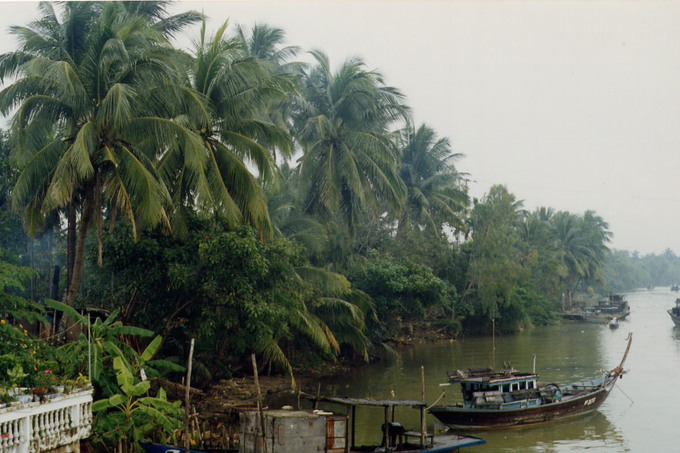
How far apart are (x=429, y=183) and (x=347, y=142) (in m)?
10.2

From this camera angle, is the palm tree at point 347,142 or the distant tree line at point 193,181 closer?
the distant tree line at point 193,181

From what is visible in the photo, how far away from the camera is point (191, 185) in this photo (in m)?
15.8

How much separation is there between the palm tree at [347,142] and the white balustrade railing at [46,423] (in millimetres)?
15428

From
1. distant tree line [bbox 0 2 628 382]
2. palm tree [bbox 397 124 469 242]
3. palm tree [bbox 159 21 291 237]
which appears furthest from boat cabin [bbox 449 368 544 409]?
palm tree [bbox 397 124 469 242]

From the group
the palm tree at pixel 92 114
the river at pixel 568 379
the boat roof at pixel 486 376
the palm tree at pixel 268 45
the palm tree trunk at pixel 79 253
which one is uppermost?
the palm tree at pixel 268 45

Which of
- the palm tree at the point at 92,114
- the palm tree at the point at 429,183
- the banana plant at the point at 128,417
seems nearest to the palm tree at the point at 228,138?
the palm tree at the point at 92,114

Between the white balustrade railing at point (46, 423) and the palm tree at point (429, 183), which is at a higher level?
the palm tree at point (429, 183)

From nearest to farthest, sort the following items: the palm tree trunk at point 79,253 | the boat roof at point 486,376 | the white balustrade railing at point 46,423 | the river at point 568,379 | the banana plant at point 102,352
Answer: the white balustrade railing at point 46,423
the banana plant at point 102,352
the palm tree trunk at point 79,253
the river at point 568,379
the boat roof at point 486,376

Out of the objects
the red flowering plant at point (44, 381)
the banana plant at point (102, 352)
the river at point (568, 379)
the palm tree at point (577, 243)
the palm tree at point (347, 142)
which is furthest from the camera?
the palm tree at point (577, 243)

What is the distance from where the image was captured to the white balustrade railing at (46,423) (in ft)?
28.7

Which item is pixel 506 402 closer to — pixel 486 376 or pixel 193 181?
pixel 486 376

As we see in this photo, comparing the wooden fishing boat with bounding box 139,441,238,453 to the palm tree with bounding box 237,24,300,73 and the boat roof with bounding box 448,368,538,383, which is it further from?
the palm tree with bounding box 237,24,300,73

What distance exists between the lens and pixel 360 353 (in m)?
25.1

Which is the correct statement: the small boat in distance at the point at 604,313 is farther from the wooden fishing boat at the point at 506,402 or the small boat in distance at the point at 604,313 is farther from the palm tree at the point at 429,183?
the wooden fishing boat at the point at 506,402
